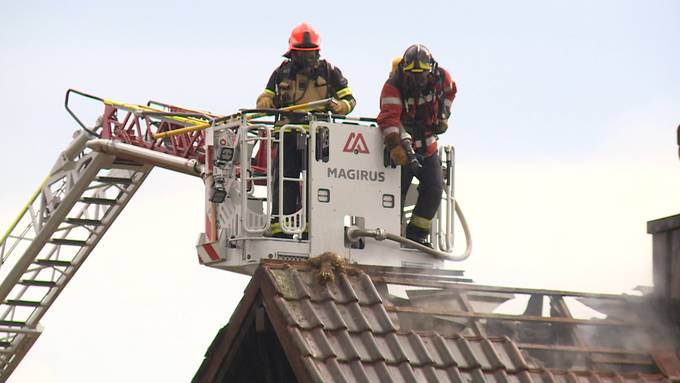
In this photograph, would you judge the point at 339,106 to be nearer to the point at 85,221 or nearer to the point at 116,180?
the point at 116,180

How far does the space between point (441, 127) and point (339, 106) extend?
1.33 m

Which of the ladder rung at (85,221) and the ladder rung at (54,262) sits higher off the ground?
the ladder rung at (85,221)

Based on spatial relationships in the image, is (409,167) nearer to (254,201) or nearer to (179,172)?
(254,201)

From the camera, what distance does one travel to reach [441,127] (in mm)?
16344

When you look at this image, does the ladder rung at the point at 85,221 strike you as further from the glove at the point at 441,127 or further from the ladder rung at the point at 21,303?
the glove at the point at 441,127

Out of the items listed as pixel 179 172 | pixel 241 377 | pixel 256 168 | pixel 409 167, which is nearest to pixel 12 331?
pixel 179 172

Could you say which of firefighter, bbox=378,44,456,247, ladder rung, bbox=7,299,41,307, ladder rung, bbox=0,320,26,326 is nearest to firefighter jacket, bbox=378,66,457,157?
firefighter, bbox=378,44,456,247

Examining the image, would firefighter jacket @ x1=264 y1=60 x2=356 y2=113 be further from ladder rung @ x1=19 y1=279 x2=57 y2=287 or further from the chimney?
ladder rung @ x1=19 y1=279 x2=57 y2=287

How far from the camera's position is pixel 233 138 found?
17562mm

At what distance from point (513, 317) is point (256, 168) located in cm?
753

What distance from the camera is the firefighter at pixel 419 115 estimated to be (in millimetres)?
15836

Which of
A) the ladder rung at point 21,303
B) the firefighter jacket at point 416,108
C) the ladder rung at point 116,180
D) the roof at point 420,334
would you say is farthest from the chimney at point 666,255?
the ladder rung at point 21,303

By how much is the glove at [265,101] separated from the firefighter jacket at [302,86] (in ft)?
0.17

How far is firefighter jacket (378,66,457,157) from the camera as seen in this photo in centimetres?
1594
